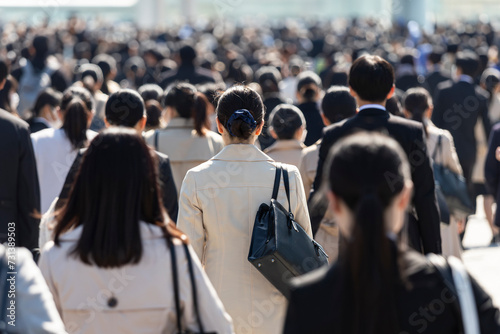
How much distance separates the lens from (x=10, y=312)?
2.37m

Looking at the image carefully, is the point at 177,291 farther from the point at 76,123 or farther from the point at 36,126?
the point at 36,126

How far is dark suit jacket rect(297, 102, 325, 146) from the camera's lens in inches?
267

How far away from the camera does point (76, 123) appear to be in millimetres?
5160

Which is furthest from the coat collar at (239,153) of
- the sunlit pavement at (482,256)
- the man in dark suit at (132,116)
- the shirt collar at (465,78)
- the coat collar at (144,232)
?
the shirt collar at (465,78)

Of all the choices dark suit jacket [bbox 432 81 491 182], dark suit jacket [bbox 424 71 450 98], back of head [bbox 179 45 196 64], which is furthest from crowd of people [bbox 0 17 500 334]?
dark suit jacket [bbox 424 71 450 98]

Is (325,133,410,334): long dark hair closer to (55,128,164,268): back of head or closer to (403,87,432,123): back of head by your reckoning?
(55,128,164,268): back of head

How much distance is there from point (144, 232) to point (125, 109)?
2.35 metres

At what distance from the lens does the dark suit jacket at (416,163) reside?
394 cm

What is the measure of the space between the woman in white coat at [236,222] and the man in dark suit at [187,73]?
5.79m

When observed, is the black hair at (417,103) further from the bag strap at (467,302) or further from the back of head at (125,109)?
the bag strap at (467,302)

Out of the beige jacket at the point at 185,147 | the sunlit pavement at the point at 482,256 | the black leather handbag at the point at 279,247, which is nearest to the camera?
the black leather handbag at the point at 279,247

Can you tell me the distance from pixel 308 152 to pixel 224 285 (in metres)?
1.51

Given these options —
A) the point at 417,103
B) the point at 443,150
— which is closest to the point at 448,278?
the point at 443,150

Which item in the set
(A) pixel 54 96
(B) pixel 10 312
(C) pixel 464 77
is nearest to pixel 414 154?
(B) pixel 10 312
